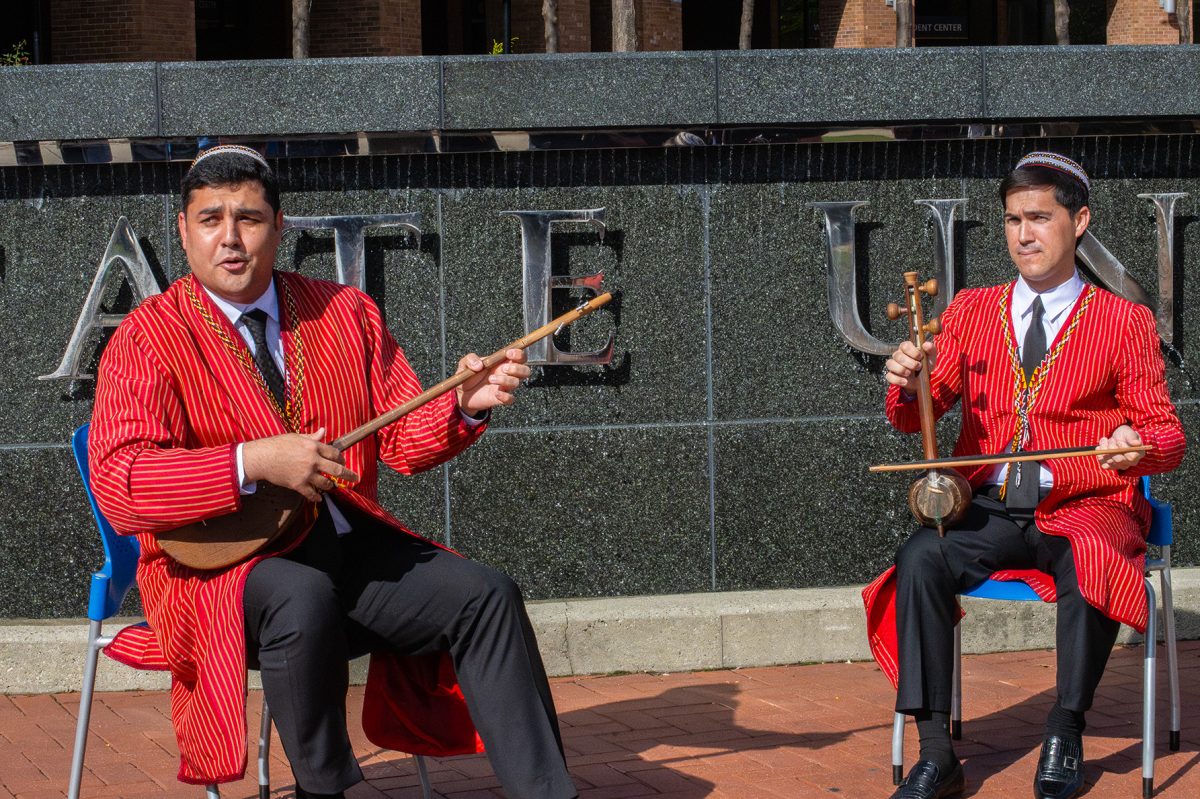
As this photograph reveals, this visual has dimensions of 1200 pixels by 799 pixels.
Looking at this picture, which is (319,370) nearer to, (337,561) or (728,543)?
(337,561)

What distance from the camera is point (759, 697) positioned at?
16.9 ft

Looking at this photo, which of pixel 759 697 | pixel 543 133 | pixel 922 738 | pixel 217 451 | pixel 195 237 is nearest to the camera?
pixel 217 451

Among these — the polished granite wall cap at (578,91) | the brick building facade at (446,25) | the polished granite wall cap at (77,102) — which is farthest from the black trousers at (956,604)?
the brick building facade at (446,25)

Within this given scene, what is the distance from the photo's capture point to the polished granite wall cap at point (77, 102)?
18.0ft

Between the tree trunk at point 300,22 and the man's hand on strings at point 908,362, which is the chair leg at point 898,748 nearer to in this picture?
the man's hand on strings at point 908,362

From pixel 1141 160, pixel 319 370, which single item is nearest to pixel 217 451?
pixel 319 370

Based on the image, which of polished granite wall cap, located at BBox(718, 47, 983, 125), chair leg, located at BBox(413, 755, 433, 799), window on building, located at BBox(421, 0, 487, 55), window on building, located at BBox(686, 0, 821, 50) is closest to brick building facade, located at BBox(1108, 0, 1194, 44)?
window on building, located at BBox(686, 0, 821, 50)

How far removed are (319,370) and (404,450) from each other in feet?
0.90

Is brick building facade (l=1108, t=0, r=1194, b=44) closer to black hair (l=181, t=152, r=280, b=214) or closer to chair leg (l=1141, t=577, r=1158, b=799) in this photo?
chair leg (l=1141, t=577, r=1158, b=799)

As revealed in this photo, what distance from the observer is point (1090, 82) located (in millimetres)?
5848

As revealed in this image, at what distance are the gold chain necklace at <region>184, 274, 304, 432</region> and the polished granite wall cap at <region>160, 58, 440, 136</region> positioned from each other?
6.18ft

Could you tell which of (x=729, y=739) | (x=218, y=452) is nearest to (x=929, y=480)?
(x=729, y=739)

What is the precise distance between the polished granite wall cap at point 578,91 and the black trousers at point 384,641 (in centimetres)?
226

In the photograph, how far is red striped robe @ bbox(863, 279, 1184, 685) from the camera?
423 cm
